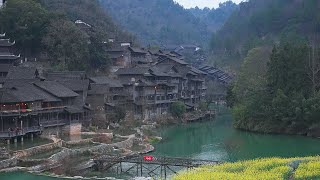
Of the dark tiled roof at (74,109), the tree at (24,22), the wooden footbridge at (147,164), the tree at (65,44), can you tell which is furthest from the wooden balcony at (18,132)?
the tree at (24,22)

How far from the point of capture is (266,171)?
28.7 m

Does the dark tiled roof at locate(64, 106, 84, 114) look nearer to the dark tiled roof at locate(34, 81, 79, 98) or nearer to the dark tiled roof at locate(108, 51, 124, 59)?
the dark tiled roof at locate(34, 81, 79, 98)

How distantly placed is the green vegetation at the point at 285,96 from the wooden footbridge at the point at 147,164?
83.1 ft

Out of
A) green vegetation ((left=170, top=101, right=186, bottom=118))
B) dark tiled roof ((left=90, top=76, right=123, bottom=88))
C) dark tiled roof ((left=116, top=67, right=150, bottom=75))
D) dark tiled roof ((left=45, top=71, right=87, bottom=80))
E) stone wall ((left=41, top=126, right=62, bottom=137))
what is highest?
dark tiled roof ((left=116, top=67, right=150, bottom=75))

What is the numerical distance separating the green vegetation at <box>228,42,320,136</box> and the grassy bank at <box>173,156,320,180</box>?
34287 millimetres

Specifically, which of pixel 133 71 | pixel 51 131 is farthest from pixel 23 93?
pixel 133 71

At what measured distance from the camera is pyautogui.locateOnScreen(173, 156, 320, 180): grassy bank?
26.7m

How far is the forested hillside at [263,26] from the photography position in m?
116

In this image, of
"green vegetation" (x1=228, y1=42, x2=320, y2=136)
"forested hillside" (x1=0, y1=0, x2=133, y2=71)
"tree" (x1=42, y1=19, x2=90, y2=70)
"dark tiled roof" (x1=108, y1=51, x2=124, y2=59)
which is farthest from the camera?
"dark tiled roof" (x1=108, y1=51, x2=124, y2=59)

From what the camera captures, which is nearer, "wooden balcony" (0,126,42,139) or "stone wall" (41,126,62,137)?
"wooden balcony" (0,126,42,139)

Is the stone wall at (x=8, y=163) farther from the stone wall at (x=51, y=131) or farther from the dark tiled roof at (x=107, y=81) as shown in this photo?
the dark tiled roof at (x=107, y=81)

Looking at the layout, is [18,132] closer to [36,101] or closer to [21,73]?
[36,101]

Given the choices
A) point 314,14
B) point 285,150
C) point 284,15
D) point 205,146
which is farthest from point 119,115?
point 284,15

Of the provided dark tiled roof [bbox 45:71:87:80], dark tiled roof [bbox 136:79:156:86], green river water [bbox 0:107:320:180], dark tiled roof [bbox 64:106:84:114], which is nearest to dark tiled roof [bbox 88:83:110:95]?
dark tiled roof [bbox 45:71:87:80]
